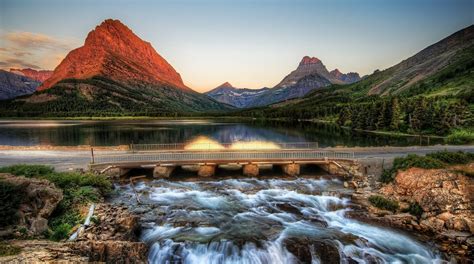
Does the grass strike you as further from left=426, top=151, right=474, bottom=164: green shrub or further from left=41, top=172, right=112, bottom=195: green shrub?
left=41, top=172, right=112, bottom=195: green shrub

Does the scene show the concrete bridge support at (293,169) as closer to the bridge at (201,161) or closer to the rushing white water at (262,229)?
the bridge at (201,161)

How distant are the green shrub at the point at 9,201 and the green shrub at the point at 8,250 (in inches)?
182

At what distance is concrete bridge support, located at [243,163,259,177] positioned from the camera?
35.5m

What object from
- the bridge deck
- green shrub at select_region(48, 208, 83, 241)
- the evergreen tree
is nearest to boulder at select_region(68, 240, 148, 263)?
green shrub at select_region(48, 208, 83, 241)

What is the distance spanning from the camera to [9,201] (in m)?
15.7

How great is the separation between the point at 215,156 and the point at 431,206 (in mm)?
25440

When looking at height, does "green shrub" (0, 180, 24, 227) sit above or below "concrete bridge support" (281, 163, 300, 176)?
above

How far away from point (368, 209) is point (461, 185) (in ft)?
26.6

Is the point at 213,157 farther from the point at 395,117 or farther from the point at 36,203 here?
the point at 395,117

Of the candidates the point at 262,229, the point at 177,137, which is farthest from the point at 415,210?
the point at 177,137

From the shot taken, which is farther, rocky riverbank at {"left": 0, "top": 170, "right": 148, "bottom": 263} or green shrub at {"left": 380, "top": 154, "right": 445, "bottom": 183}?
green shrub at {"left": 380, "top": 154, "right": 445, "bottom": 183}

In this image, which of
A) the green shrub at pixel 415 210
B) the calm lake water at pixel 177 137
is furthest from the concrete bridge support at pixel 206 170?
the calm lake water at pixel 177 137

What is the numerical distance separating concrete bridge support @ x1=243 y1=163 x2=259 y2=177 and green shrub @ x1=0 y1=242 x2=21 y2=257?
87.7 feet

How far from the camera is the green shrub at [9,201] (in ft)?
48.2
